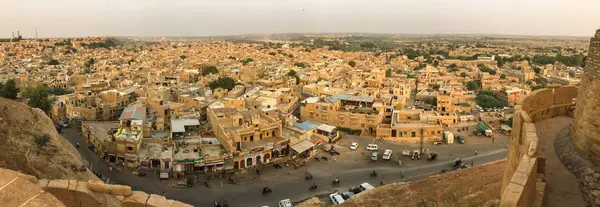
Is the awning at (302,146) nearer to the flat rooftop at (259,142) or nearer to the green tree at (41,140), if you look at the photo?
the flat rooftop at (259,142)

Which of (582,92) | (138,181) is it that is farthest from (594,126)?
(138,181)

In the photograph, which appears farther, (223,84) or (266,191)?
(223,84)

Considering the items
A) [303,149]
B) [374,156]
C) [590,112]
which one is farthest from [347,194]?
[590,112]

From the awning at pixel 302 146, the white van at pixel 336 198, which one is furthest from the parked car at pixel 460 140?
the white van at pixel 336 198

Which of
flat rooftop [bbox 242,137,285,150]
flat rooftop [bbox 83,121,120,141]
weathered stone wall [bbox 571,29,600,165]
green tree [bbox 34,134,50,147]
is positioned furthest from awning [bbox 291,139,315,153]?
weathered stone wall [bbox 571,29,600,165]

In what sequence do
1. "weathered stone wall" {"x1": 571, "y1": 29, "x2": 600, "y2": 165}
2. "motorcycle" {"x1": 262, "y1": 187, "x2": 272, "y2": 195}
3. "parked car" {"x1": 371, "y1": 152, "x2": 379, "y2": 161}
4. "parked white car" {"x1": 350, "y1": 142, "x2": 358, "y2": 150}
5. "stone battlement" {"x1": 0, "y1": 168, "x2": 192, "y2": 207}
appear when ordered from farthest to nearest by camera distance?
"parked white car" {"x1": 350, "y1": 142, "x2": 358, "y2": 150} < "parked car" {"x1": 371, "y1": 152, "x2": 379, "y2": 161} < "motorcycle" {"x1": 262, "y1": 187, "x2": 272, "y2": 195} < "weathered stone wall" {"x1": 571, "y1": 29, "x2": 600, "y2": 165} < "stone battlement" {"x1": 0, "y1": 168, "x2": 192, "y2": 207}

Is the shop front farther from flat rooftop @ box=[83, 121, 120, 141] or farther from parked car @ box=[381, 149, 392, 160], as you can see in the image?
flat rooftop @ box=[83, 121, 120, 141]

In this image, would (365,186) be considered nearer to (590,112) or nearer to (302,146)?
(302,146)
